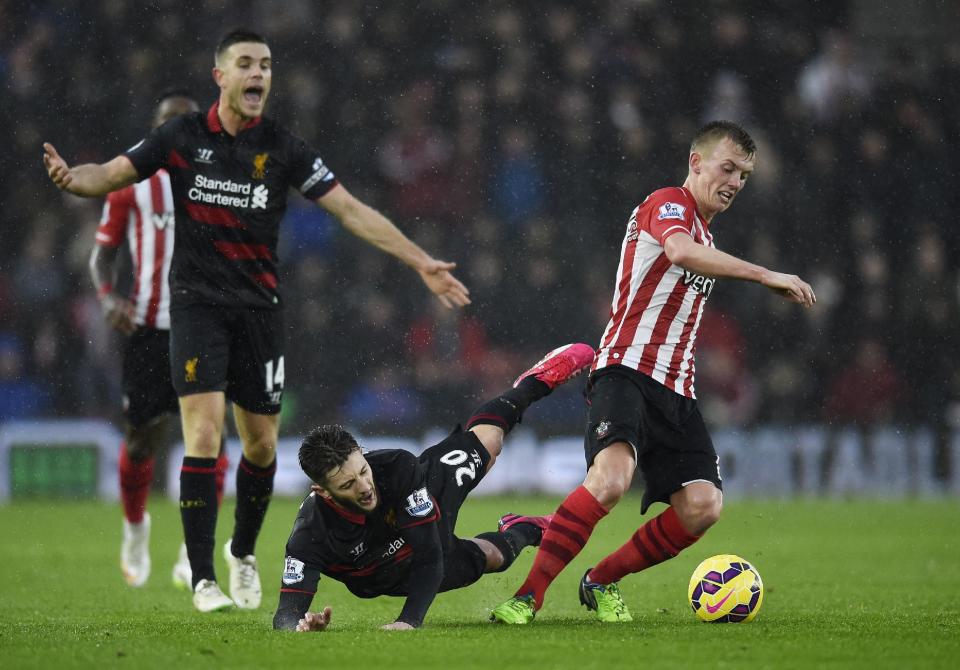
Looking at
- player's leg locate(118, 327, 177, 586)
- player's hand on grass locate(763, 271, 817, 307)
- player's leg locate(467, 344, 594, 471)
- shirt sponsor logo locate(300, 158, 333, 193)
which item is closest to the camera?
player's hand on grass locate(763, 271, 817, 307)

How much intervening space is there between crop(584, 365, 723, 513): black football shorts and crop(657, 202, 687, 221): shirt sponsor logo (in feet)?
1.92

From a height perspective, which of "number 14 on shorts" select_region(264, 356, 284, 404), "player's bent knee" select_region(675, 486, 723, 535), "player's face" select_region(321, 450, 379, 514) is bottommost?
"player's bent knee" select_region(675, 486, 723, 535)

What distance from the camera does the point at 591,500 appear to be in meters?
5.07

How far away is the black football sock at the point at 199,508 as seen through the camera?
5594mm

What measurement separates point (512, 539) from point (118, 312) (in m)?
2.41

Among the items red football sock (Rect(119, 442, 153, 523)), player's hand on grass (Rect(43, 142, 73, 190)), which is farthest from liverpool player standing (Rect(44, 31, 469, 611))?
red football sock (Rect(119, 442, 153, 523))

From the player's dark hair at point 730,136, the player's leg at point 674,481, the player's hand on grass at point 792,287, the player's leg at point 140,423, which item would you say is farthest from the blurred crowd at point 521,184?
the player's hand on grass at point 792,287

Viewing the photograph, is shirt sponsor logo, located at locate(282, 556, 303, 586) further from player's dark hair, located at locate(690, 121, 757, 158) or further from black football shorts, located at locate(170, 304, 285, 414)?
player's dark hair, located at locate(690, 121, 757, 158)

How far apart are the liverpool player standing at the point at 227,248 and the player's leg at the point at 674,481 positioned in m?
0.89

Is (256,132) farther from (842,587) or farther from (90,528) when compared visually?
(90,528)

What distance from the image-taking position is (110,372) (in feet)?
40.8

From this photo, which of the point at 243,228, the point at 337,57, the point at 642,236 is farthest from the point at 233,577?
the point at 337,57

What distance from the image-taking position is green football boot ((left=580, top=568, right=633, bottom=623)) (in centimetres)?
534

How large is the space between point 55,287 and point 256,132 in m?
7.58
